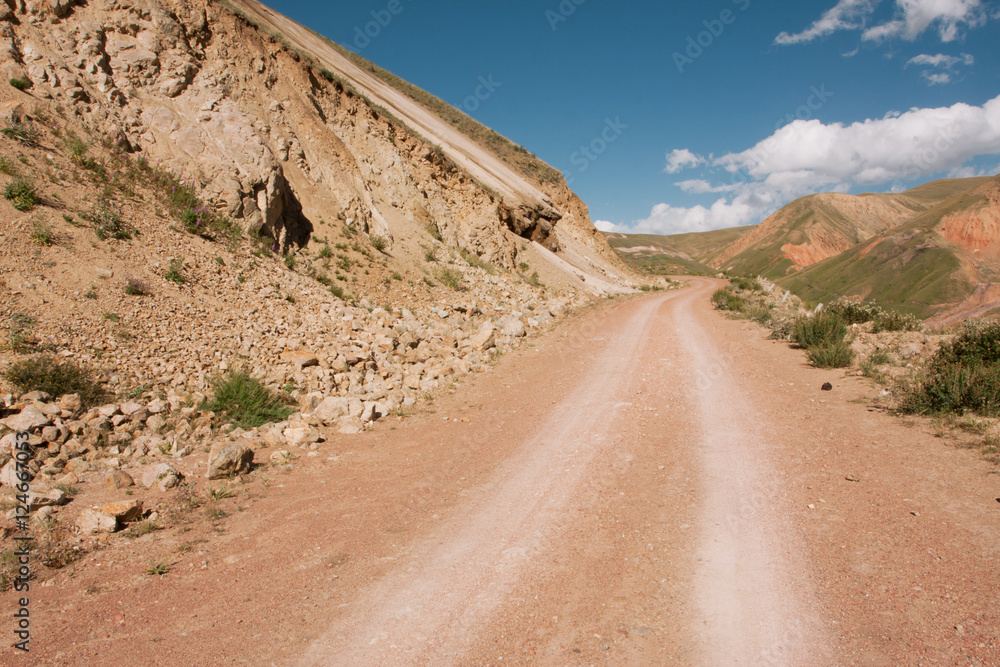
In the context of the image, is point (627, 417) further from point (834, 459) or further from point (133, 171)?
point (133, 171)

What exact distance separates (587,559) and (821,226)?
359 ft

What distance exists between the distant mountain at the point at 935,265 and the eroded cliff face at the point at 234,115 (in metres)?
32.5

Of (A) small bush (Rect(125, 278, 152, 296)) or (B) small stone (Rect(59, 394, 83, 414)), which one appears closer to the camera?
(B) small stone (Rect(59, 394, 83, 414))

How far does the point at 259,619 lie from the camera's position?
10.3 feet

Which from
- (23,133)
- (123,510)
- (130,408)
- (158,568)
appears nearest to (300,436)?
(130,408)

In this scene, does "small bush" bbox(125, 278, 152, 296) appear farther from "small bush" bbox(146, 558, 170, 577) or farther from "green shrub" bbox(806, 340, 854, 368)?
"green shrub" bbox(806, 340, 854, 368)

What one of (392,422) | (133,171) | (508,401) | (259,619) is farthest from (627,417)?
(133,171)

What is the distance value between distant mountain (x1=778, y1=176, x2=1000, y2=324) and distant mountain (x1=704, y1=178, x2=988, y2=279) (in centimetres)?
3322

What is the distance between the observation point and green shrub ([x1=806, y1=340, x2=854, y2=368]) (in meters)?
9.24

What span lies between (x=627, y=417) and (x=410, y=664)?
499 centimetres

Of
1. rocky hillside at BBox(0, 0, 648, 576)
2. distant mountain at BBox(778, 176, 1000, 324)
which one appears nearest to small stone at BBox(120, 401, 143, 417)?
rocky hillside at BBox(0, 0, 648, 576)

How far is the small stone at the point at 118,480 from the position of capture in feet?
15.9

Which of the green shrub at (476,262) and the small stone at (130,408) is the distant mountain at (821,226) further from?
the small stone at (130,408)

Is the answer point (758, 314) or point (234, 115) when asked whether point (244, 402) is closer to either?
point (234, 115)
